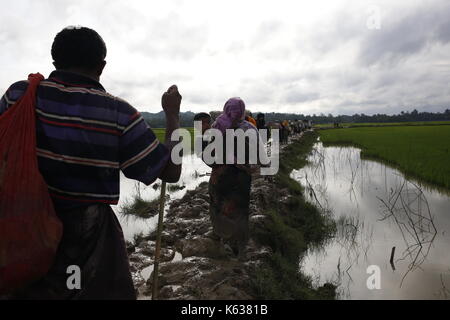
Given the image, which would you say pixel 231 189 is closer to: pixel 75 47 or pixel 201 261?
pixel 201 261

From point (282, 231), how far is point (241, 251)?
49.5 inches

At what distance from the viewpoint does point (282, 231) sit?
15.6ft

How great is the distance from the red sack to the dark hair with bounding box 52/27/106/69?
0.26 m

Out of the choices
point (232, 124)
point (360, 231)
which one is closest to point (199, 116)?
point (232, 124)

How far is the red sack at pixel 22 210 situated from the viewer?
0.97 metres

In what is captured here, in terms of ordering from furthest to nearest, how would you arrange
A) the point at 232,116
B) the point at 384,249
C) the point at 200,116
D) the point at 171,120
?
the point at 384,249 < the point at 200,116 < the point at 232,116 < the point at 171,120

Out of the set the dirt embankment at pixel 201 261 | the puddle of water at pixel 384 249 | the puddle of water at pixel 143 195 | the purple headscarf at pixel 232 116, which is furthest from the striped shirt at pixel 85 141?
the puddle of water at pixel 143 195

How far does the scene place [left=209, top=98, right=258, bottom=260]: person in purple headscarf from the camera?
3.49 meters

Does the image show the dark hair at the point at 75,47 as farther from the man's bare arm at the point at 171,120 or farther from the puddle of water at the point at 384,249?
the puddle of water at the point at 384,249

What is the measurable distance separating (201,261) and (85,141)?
267cm

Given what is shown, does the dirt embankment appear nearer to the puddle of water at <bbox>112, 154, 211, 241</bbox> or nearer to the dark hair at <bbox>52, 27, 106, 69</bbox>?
the puddle of water at <bbox>112, 154, 211, 241</bbox>

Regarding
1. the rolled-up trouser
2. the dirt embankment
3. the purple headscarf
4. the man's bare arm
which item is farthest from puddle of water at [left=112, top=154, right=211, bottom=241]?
the man's bare arm

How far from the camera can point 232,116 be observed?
3.47 m

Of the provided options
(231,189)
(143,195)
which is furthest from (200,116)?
(143,195)
